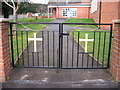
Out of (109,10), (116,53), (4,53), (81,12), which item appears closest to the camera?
(4,53)

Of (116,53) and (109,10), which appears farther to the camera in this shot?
(109,10)

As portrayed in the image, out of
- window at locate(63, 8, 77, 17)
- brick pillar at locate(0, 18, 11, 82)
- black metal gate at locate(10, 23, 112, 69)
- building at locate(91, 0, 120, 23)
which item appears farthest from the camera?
window at locate(63, 8, 77, 17)

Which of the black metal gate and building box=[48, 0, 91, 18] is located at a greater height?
building box=[48, 0, 91, 18]

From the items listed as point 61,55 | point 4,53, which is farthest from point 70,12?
point 4,53

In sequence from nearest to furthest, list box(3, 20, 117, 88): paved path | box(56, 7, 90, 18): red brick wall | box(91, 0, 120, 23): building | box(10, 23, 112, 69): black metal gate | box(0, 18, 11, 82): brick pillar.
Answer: box(0, 18, 11, 82): brick pillar
box(3, 20, 117, 88): paved path
box(10, 23, 112, 69): black metal gate
box(91, 0, 120, 23): building
box(56, 7, 90, 18): red brick wall

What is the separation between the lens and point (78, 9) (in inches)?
1277

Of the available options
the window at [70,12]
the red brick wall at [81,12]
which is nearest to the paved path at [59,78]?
the red brick wall at [81,12]

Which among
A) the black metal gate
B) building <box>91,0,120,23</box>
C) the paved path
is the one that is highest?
building <box>91,0,120,23</box>

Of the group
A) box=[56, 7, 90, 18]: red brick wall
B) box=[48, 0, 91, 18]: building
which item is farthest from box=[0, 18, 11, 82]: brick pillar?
box=[56, 7, 90, 18]: red brick wall

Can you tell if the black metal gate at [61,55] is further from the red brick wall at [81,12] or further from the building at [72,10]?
the building at [72,10]

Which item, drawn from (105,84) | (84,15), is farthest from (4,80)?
(84,15)

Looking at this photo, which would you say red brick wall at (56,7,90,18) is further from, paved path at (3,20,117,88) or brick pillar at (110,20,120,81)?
brick pillar at (110,20,120,81)

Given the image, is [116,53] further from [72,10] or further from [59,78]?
[72,10]

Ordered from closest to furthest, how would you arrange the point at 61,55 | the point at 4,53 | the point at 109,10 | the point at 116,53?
the point at 4,53 < the point at 116,53 < the point at 61,55 < the point at 109,10
